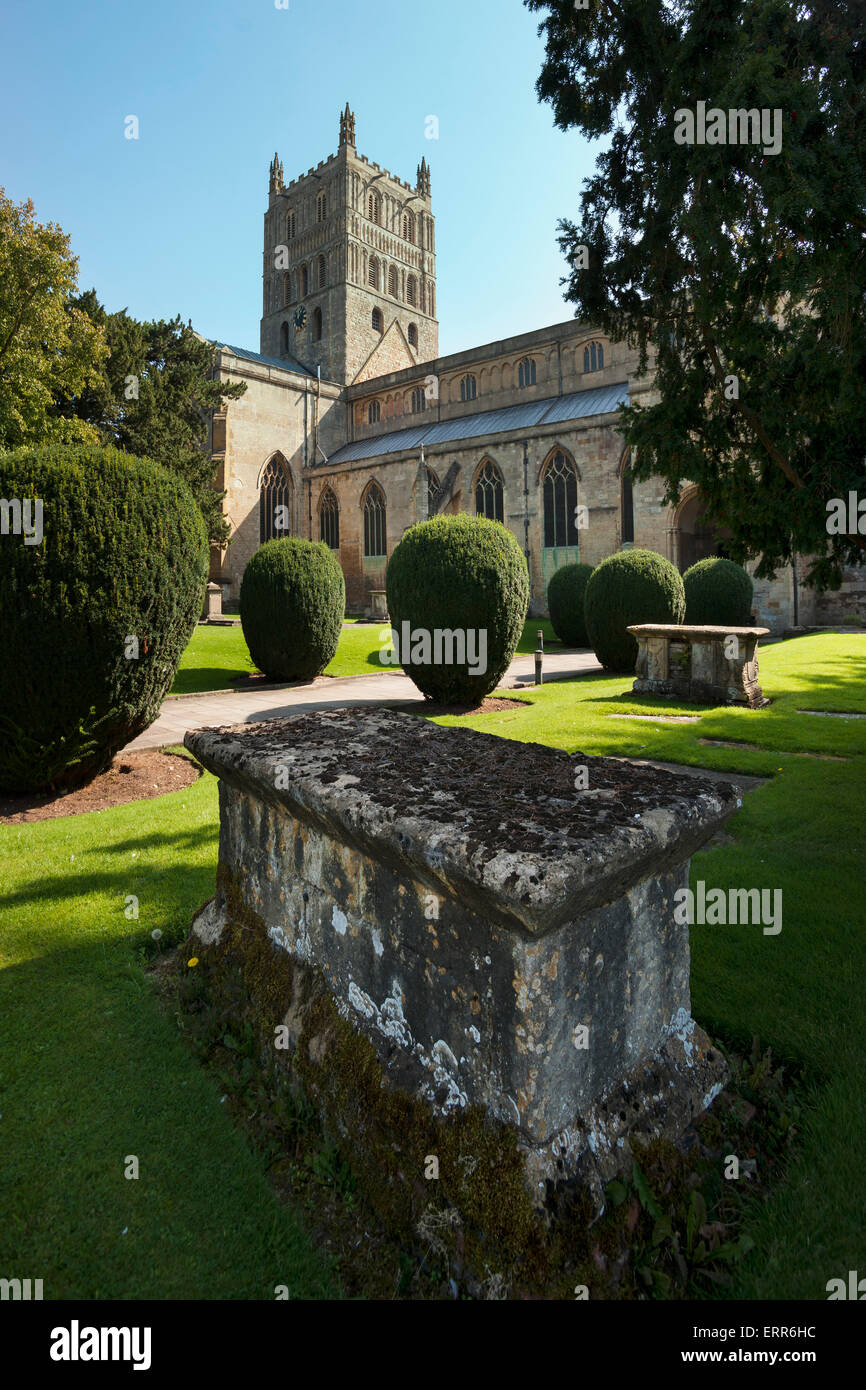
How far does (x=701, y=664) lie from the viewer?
1059 cm

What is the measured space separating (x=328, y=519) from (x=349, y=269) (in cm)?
1778

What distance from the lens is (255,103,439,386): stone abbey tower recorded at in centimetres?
4250

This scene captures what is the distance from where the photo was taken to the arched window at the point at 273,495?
35656mm

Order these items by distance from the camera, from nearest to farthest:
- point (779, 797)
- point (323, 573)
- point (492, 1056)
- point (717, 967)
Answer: point (492, 1056), point (717, 967), point (779, 797), point (323, 573)

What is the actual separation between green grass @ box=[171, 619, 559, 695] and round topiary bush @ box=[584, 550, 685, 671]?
16.9 feet

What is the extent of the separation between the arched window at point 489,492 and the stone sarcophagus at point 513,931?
28697 millimetres

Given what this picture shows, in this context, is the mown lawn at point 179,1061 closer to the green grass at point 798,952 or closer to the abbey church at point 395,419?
the green grass at point 798,952

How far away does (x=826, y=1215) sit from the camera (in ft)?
5.73

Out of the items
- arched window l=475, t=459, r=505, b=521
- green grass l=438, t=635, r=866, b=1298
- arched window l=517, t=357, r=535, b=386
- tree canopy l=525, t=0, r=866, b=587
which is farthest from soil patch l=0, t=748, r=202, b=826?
arched window l=517, t=357, r=535, b=386

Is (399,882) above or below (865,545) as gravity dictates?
below

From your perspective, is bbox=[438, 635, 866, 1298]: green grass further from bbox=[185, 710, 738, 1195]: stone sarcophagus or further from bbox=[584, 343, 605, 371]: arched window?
bbox=[584, 343, 605, 371]: arched window
